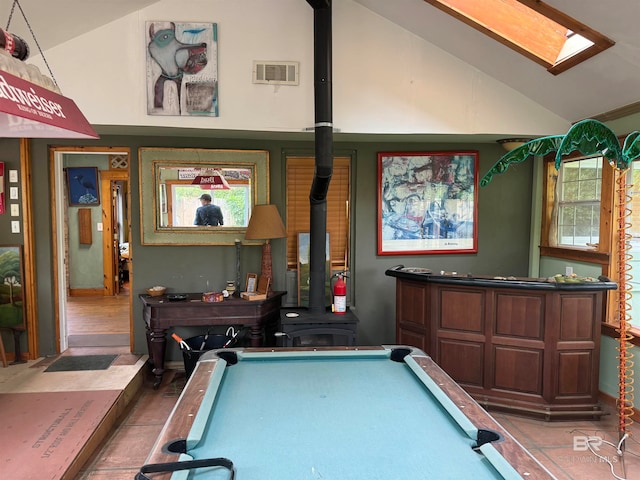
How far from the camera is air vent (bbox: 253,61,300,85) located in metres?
3.76

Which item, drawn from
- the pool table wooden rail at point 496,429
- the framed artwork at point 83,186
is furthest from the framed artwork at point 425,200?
the framed artwork at point 83,186

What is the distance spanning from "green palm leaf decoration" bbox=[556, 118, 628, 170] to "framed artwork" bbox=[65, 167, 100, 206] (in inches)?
286

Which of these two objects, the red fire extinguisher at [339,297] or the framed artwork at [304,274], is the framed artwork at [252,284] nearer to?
the framed artwork at [304,274]

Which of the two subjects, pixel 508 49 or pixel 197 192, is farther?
pixel 197 192

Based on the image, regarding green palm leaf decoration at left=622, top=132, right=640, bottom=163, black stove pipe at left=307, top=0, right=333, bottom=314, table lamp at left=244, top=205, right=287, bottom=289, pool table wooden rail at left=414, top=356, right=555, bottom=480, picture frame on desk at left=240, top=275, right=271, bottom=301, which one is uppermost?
black stove pipe at left=307, top=0, right=333, bottom=314

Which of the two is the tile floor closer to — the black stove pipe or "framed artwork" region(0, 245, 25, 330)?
"framed artwork" region(0, 245, 25, 330)

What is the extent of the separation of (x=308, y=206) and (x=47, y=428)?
2887 millimetres

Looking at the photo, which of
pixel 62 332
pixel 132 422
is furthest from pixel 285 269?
pixel 62 332

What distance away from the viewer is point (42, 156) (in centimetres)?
418

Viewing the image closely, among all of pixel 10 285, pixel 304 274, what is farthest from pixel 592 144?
pixel 10 285

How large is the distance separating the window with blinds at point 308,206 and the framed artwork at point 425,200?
1.24 feet

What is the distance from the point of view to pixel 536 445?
9.80 ft

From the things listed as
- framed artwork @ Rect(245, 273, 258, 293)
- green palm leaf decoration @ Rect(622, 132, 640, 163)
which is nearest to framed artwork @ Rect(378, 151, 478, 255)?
framed artwork @ Rect(245, 273, 258, 293)

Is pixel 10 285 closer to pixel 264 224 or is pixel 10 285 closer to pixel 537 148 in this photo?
pixel 264 224
